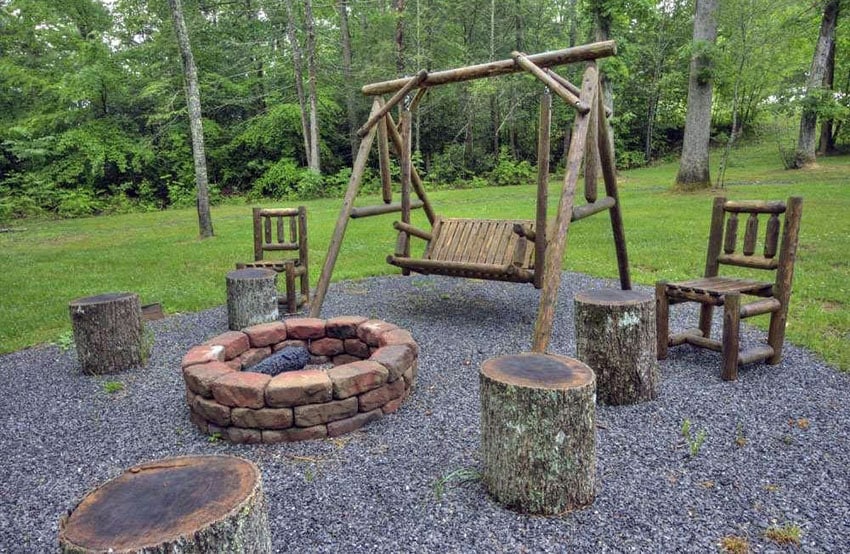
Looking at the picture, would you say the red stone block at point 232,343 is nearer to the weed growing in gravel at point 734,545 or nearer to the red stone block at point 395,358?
the red stone block at point 395,358

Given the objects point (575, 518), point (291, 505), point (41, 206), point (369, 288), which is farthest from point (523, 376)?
point (41, 206)

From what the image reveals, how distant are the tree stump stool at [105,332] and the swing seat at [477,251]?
226 cm

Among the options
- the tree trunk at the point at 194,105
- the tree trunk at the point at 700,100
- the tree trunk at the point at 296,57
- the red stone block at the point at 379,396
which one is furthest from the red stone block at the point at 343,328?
the tree trunk at the point at 296,57

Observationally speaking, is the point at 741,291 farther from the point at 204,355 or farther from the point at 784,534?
the point at 204,355

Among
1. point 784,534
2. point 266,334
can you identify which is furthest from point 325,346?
point 784,534

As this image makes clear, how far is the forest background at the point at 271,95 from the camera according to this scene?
1761cm

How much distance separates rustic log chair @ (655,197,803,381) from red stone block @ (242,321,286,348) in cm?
275

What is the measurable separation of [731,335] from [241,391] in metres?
3.07

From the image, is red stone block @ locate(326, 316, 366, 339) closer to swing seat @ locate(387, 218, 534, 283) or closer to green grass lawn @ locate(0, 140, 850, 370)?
swing seat @ locate(387, 218, 534, 283)

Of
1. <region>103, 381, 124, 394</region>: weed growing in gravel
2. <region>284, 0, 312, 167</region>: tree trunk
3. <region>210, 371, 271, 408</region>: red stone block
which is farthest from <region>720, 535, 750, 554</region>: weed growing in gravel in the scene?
<region>284, 0, 312, 167</region>: tree trunk

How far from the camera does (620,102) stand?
24.8 metres

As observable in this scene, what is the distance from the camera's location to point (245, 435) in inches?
115

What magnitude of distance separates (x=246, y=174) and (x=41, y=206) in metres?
6.80

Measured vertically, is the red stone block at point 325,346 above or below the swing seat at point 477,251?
below
